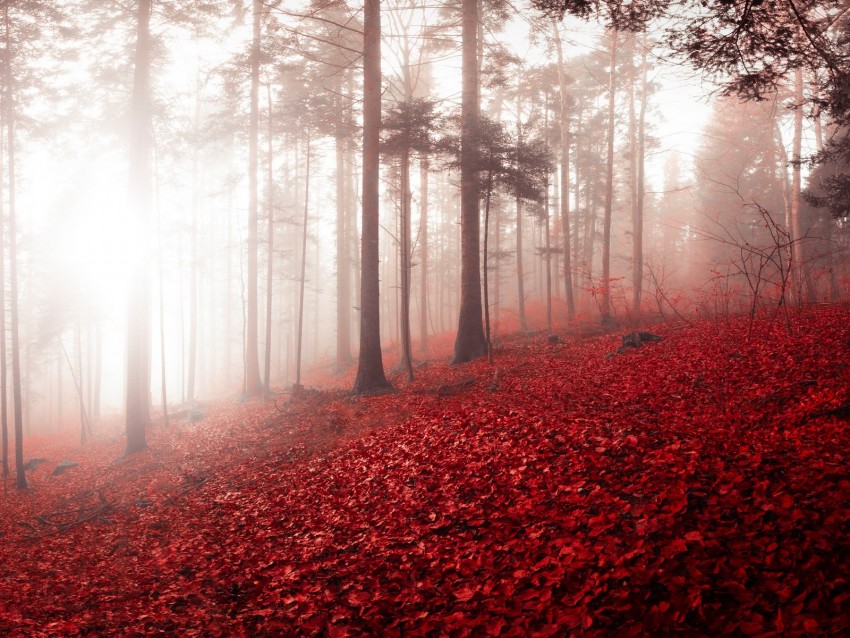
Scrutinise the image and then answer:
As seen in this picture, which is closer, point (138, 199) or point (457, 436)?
point (457, 436)

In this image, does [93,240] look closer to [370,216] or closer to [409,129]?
[370,216]

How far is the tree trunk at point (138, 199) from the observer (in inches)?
531

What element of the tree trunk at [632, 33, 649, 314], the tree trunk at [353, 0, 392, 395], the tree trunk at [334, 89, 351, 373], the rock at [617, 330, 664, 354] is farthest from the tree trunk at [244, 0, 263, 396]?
the tree trunk at [632, 33, 649, 314]

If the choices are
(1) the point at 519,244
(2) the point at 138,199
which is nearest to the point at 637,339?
(1) the point at 519,244

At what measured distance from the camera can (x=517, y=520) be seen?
4836 millimetres

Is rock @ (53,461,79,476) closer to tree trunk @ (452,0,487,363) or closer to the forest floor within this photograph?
the forest floor

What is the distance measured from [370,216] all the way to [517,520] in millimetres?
8925

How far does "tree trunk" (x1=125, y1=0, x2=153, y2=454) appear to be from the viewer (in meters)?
13.5

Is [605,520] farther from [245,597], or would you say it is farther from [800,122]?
[800,122]

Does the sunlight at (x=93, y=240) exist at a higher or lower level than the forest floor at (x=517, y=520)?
higher

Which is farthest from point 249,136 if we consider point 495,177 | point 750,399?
point 750,399

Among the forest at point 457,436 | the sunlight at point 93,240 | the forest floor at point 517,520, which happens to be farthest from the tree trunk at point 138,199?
the sunlight at point 93,240

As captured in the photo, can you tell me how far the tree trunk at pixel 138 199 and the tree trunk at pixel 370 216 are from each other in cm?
698

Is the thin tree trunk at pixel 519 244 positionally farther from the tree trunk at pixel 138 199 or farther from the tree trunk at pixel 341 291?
the tree trunk at pixel 138 199
